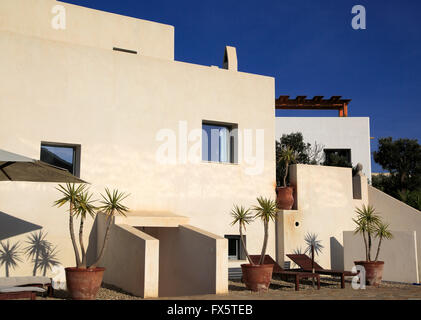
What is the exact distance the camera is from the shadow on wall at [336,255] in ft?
59.0

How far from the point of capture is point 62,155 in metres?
14.5

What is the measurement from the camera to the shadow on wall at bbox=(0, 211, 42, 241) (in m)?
13.2

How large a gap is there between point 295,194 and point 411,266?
4.62m

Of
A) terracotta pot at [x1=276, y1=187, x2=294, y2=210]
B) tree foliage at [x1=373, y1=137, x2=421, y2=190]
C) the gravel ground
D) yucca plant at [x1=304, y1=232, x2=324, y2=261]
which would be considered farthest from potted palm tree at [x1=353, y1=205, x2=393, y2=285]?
tree foliage at [x1=373, y1=137, x2=421, y2=190]

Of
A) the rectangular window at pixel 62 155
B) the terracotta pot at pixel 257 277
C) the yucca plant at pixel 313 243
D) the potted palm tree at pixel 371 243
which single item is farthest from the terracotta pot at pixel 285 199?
the rectangular window at pixel 62 155

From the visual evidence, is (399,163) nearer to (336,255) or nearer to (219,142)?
(336,255)

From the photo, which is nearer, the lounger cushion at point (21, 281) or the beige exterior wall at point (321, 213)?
the lounger cushion at point (21, 281)

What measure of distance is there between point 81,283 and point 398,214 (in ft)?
42.9

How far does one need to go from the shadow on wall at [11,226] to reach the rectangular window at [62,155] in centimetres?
196

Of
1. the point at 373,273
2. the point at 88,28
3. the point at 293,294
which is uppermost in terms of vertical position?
the point at 88,28

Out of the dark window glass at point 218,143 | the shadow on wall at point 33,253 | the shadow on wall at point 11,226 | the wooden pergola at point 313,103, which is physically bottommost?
the shadow on wall at point 33,253

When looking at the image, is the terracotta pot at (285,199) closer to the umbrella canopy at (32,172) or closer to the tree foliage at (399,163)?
the umbrella canopy at (32,172)

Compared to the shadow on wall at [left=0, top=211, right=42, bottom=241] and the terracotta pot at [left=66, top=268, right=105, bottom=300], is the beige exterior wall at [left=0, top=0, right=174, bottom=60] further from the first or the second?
the terracotta pot at [left=66, top=268, right=105, bottom=300]

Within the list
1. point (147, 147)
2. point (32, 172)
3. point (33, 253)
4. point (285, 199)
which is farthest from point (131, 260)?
point (285, 199)
